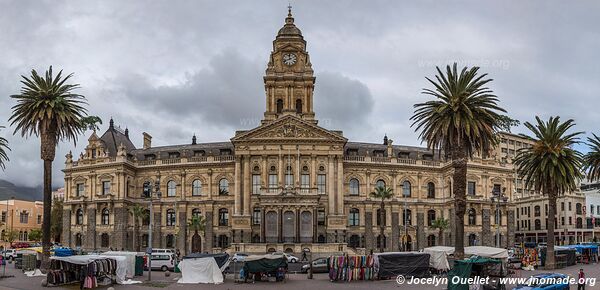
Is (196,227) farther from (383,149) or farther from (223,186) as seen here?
(383,149)

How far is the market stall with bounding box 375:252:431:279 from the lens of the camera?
49812 mm

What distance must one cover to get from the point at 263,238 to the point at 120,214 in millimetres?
22213

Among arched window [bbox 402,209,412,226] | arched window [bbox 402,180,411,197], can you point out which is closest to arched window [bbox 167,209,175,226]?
arched window [bbox 402,209,412,226]

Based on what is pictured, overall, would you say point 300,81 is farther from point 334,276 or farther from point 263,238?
point 334,276

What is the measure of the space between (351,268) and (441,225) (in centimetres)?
4324

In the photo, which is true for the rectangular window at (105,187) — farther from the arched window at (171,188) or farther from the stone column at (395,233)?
the stone column at (395,233)

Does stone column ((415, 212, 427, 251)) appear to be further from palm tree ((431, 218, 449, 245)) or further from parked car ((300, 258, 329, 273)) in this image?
parked car ((300, 258, 329, 273))

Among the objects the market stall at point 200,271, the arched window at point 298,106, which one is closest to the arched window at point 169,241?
the arched window at point 298,106

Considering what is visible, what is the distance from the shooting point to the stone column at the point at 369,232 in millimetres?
91250

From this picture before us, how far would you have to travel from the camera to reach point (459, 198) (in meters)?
46.4

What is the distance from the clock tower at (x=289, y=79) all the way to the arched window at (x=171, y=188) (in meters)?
17.4

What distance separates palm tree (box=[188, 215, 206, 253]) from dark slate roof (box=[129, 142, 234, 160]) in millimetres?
10623

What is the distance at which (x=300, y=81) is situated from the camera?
94188 mm

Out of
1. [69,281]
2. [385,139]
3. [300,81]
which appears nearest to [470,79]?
[69,281]
